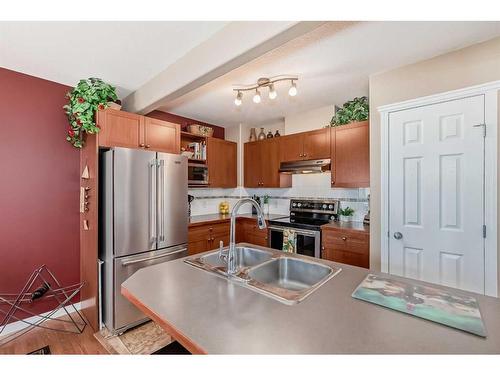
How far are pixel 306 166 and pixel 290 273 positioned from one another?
Result: 6.62 feet

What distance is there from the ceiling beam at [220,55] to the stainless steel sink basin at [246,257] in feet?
4.36

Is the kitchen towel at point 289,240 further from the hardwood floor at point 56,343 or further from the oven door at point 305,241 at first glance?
the hardwood floor at point 56,343

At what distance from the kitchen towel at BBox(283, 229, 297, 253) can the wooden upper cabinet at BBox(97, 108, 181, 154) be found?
1.76 meters

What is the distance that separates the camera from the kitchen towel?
3.13m

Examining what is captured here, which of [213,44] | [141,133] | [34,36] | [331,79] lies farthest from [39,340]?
[331,79]

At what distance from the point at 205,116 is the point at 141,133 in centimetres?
131

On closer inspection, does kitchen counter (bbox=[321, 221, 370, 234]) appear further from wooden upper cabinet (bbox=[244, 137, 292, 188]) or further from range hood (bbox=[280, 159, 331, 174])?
wooden upper cabinet (bbox=[244, 137, 292, 188])

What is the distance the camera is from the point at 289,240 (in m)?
3.18

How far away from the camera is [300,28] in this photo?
1.32 m

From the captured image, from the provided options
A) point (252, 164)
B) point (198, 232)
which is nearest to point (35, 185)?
point (198, 232)

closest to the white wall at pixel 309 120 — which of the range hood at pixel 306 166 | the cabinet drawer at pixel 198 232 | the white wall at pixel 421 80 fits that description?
the range hood at pixel 306 166

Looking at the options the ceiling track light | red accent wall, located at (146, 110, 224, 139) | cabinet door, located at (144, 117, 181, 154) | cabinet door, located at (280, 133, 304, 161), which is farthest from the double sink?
red accent wall, located at (146, 110, 224, 139)

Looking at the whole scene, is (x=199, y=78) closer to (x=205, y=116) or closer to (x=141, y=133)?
(x=141, y=133)

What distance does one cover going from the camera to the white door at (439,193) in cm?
182
